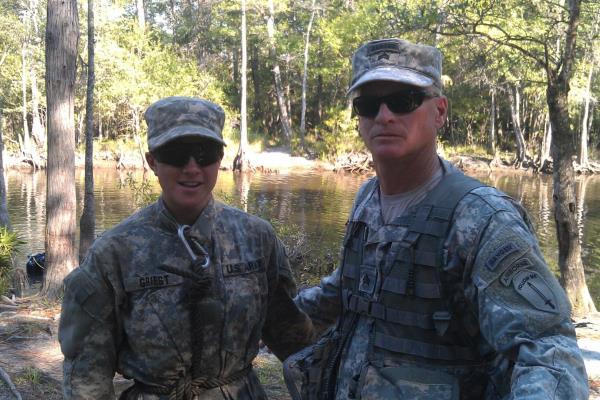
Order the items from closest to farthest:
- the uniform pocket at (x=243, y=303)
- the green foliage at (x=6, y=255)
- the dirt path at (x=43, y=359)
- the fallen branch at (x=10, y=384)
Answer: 1. the uniform pocket at (x=243, y=303)
2. the fallen branch at (x=10, y=384)
3. the dirt path at (x=43, y=359)
4. the green foliage at (x=6, y=255)

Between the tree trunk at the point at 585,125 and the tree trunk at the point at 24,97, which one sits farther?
the tree trunk at the point at 585,125

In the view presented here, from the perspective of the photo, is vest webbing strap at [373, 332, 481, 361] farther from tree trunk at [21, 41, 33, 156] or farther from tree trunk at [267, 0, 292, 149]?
tree trunk at [267, 0, 292, 149]

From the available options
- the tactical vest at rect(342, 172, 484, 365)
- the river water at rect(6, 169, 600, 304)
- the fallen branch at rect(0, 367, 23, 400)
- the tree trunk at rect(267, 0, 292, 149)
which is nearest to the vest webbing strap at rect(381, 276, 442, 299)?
the tactical vest at rect(342, 172, 484, 365)

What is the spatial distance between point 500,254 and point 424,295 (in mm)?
308

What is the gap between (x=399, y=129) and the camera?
2074 mm

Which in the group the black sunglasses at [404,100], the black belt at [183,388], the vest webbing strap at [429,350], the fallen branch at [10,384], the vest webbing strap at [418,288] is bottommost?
the fallen branch at [10,384]

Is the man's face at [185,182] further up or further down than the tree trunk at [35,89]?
further down

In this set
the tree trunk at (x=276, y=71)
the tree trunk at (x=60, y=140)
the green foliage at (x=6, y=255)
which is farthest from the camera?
the tree trunk at (x=276, y=71)

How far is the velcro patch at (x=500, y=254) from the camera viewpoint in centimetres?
169

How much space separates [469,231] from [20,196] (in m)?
22.8

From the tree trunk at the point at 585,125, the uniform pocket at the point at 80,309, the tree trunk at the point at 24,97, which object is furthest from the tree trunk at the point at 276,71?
the uniform pocket at the point at 80,309

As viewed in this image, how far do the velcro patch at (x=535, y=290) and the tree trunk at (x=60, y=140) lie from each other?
840 cm

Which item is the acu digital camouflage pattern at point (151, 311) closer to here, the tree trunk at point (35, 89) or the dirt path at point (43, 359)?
the dirt path at point (43, 359)

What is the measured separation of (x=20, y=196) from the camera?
2181 centimetres
